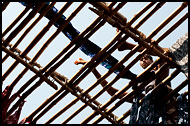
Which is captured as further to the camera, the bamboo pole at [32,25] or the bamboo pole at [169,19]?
the bamboo pole at [32,25]

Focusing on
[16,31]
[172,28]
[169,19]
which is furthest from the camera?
[16,31]

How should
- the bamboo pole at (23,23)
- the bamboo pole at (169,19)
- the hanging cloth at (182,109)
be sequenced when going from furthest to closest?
1. the hanging cloth at (182,109)
2. the bamboo pole at (23,23)
3. the bamboo pole at (169,19)

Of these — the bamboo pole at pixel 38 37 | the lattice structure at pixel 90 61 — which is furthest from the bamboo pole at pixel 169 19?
the bamboo pole at pixel 38 37

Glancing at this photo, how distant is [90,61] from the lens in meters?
5.55

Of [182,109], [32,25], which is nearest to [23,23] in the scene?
[32,25]

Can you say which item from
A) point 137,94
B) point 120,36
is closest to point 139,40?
point 120,36

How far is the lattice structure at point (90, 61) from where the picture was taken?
509 cm

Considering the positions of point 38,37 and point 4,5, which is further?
point 38,37

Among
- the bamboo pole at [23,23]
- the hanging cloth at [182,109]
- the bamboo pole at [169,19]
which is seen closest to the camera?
the bamboo pole at [169,19]

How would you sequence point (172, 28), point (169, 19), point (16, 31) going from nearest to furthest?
1. point (169, 19)
2. point (172, 28)
3. point (16, 31)

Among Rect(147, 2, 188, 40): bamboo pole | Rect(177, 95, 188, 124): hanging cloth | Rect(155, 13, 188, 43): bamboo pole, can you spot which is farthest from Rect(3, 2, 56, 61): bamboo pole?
Rect(177, 95, 188, 124): hanging cloth

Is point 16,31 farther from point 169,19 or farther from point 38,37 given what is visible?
point 169,19

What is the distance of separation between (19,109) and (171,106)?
8.61 feet

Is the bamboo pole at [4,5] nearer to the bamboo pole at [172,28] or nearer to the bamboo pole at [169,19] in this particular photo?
the bamboo pole at [169,19]
